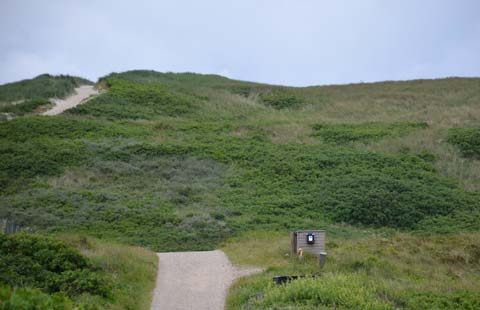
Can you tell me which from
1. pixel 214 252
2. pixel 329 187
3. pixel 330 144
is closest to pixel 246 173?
pixel 329 187

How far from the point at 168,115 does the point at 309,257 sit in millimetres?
32941

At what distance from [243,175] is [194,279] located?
16037 mm

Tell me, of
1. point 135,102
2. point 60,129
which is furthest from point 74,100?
point 60,129

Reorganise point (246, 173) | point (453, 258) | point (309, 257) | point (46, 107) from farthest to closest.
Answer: point (46, 107) < point (246, 173) < point (453, 258) < point (309, 257)

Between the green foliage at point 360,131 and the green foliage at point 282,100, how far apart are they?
43.4ft

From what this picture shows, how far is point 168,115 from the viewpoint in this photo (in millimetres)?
48375

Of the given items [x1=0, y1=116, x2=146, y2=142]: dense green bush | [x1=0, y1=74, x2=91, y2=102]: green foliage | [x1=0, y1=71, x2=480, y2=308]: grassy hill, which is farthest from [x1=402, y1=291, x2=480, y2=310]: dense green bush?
[x1=0, y1=74, x2=91, y2=102]: green foliage

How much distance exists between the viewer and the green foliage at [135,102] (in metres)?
45.3

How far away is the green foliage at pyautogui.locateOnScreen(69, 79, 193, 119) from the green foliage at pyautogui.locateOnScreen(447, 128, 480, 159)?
2224cm

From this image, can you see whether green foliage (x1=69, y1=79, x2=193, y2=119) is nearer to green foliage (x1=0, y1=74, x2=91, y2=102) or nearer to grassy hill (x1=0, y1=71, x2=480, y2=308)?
grassy hill (x1=0, y1=71, x2=480, y2=308)

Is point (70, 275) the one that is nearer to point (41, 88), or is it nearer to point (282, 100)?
point (41, 88)

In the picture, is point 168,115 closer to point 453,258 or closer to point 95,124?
point 95,124

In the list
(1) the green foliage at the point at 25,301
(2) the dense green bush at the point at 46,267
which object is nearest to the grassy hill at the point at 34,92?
(2) the dense green bush at the point at 46,267

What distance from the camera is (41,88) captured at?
5356cm
